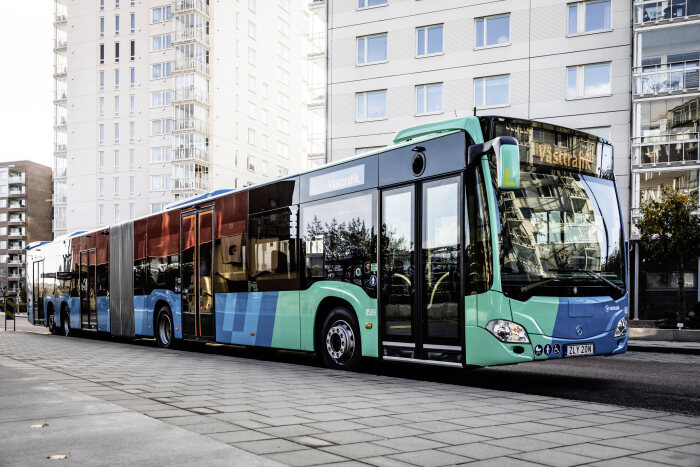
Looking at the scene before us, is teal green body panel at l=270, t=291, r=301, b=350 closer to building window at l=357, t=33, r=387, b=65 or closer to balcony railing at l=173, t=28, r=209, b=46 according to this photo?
building window at l=357, t=33, r=387, b=65

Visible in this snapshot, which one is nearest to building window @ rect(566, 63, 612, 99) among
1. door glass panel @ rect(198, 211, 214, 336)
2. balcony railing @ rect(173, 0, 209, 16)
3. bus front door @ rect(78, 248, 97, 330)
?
bus front door @ rect(78, 248, 97, 330)

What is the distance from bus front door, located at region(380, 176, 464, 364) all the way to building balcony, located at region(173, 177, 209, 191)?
5526 cm

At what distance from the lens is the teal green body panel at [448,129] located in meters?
9.04

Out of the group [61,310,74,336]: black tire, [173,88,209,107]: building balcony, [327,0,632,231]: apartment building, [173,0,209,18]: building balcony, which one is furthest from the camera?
[173,0,209,18]: building balcony

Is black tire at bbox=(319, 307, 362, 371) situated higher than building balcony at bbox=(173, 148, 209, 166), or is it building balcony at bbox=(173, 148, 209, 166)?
building balcony at bbox=(173, 148, 209, 166)

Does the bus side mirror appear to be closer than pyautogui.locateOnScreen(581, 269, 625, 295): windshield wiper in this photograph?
Yes

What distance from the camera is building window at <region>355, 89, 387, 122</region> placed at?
127ft

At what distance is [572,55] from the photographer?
33.9m

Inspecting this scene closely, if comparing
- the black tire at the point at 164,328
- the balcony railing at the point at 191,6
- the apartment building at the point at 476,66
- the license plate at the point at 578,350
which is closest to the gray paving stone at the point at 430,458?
the license plate at the point at 578,350

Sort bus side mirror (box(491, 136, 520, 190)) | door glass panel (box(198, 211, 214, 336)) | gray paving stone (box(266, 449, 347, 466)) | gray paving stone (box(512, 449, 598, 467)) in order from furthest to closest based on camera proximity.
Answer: door glass panel (box(198, 211, 214, 336)) → bus side mirror (box(491, 136, 520, 190)) → gray paving stone (box(512, 449, 598, 467)) → gray paving stone (box(266, 449, 347, 466))

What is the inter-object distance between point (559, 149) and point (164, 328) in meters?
11.6

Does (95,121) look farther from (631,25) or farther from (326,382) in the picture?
(326,382)


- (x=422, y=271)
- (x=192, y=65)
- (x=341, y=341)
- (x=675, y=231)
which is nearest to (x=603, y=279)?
(x=422, y=271)

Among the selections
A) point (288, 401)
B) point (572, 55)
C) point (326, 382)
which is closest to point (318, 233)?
point (326, 382)
